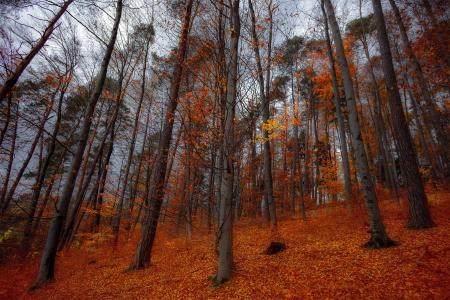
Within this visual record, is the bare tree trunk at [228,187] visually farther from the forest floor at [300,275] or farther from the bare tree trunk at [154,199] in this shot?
the bare tree trunk at [154,199]

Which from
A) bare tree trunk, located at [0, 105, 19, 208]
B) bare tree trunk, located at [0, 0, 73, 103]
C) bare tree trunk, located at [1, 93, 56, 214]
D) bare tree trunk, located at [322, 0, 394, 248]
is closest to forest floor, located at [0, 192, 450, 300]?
bare tree trunk, located at [322, 0, 394, 248]

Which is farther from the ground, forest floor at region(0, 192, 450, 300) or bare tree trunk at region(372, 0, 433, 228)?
bare tree trunk at region(372, 0, 433, 228)

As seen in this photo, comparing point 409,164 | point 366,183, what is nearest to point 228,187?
point 366,183

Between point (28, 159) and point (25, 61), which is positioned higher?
point (25, 61)

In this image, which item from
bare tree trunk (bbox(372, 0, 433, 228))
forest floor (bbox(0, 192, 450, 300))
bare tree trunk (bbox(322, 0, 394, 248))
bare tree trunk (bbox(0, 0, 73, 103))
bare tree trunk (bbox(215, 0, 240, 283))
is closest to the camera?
forest floor (bbox(0, 192, 450, 300))

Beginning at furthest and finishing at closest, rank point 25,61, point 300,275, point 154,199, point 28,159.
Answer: point 28,159
point 154,199
point 25,61
point 300,275

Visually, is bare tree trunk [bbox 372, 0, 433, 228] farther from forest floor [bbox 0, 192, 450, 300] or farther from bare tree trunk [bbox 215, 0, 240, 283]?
bare tree trunk [bbox 215, 0, 240, 283]

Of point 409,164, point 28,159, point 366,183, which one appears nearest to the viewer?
point 366,183

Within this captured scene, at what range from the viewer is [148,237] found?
A: 6668 mm

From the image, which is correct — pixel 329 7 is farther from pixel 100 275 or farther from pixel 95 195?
pixel 95 195

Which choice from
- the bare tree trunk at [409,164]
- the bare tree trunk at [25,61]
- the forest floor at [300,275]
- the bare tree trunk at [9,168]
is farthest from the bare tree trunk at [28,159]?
the bare tree trunk at [409,164]

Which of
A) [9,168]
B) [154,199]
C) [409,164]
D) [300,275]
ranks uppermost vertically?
[9,168]

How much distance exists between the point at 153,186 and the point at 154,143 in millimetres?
11282

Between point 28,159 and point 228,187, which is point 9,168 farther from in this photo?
point 228,187
